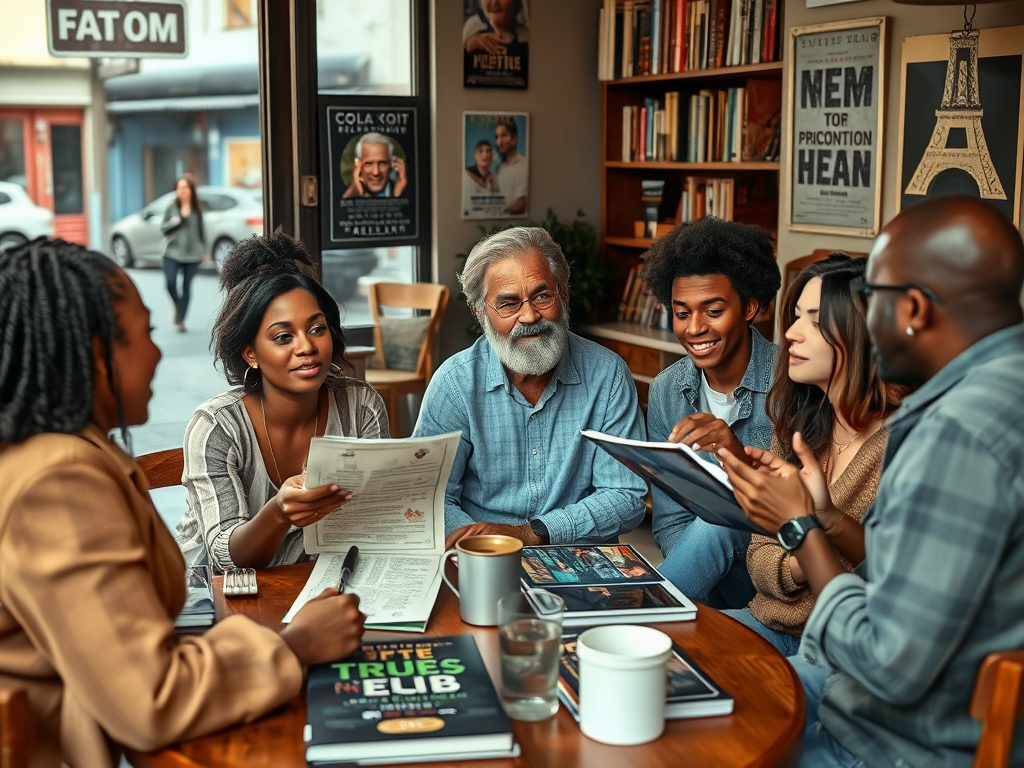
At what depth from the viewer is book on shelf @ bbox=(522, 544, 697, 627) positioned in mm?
1601

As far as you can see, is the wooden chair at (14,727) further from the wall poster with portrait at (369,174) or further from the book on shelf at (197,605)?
the wall poster with portrait at (369,174)

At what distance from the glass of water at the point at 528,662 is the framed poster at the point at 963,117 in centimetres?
248

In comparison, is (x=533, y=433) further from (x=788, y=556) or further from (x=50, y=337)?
(x=50, y=337)

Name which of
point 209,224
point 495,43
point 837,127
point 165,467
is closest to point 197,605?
point 165,467

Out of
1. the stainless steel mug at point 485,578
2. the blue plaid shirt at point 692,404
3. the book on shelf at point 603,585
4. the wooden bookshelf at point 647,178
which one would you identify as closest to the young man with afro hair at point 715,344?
the blue plaid shirt at point 692,404

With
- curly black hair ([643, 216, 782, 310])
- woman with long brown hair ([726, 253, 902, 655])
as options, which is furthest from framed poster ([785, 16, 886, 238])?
woman with long brown hair ([726, 253, 902, 655])

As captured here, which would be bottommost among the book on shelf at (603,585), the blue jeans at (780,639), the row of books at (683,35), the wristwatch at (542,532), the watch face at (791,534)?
the blue jeans at (780,639)

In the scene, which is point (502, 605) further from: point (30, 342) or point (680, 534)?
point (680, 534)

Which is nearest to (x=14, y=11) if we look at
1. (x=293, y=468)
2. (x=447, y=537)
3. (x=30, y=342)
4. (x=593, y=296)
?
(x=593, y=296)

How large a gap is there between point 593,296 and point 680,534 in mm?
2929

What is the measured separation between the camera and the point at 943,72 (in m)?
3.57

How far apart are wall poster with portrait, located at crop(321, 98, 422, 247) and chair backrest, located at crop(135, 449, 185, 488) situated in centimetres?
286

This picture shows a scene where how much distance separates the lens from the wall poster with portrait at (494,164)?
5195 mm

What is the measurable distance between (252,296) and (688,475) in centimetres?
106
